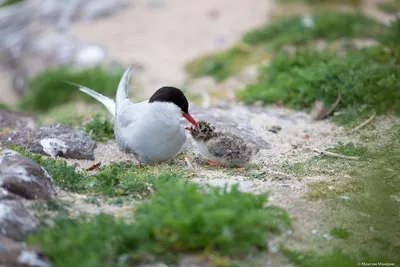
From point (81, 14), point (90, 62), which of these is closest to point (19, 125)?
point (90, 62)

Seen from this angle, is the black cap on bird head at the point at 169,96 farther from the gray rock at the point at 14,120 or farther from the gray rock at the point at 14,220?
the gray rock at the point at 14,120

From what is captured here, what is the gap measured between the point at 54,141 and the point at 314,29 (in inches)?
224

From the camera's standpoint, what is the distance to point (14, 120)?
23.5 feet

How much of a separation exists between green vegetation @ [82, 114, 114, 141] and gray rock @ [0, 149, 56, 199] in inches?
73.8

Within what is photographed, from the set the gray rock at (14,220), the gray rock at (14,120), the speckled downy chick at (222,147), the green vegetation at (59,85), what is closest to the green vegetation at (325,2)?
the green vegetation at (59,85)

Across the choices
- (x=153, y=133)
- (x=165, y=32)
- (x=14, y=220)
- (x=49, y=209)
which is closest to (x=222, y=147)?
(x=153, y=133)

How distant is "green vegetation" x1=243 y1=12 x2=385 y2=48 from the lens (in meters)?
9.75

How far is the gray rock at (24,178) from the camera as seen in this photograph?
381 cm

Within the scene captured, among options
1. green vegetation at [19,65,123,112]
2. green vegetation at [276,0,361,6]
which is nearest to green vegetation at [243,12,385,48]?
green vegetation at [276,0,361,6]

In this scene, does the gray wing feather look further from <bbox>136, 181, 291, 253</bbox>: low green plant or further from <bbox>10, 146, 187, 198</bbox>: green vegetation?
<bbox>136, 181, 291, 253</bbox>: low green plant

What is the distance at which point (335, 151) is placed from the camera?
5.40 metres

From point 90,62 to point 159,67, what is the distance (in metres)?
1.18

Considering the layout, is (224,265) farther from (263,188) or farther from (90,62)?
(90,62)

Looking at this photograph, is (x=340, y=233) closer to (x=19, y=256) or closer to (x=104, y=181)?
(x=104, y=181)
